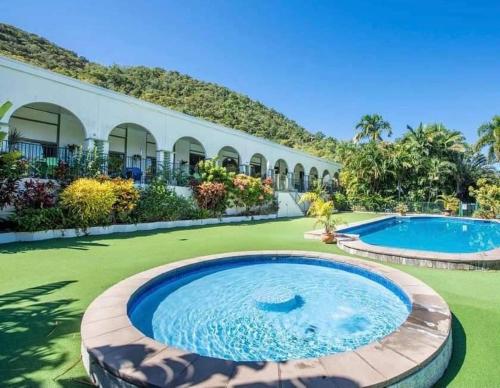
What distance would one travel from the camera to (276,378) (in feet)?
7.97

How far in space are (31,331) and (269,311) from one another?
3.17 meters

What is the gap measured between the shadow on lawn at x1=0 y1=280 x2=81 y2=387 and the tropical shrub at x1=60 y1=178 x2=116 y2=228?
5.54m

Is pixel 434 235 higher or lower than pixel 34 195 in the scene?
lower

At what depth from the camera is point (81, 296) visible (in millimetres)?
4797

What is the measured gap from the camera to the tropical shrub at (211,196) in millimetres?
15234

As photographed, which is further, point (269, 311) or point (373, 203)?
point (373, 203)

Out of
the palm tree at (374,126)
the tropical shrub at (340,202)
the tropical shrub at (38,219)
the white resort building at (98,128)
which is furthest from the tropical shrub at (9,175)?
the palm tree at (374,126)

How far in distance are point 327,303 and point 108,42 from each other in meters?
17.3

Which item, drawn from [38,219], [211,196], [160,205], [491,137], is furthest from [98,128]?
[491,137]

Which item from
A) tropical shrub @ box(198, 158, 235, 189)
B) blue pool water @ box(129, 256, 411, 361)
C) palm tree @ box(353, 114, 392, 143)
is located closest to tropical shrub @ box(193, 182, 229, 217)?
tropical shrub @ box(198, 158, 235, 189)

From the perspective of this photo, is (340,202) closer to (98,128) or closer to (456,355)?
(98,128)

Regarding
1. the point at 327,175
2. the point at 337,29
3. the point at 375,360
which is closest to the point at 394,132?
the point at 327,175

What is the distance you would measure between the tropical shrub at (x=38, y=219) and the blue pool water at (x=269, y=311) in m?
6.10

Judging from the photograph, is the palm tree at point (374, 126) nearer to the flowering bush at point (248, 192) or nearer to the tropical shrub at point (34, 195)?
the flowering bush at point (248, 192)
